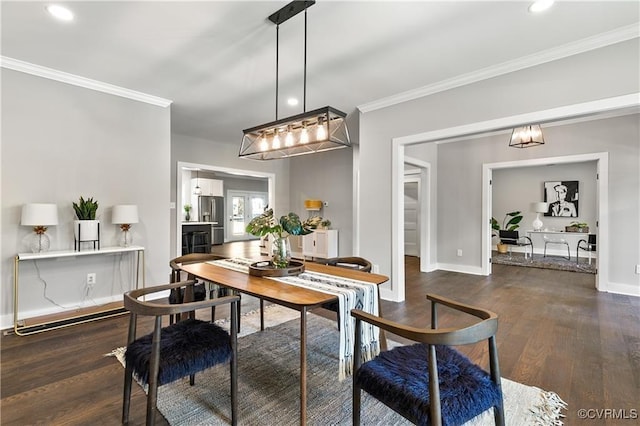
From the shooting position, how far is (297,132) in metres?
2.54

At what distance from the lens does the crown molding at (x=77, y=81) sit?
300cm

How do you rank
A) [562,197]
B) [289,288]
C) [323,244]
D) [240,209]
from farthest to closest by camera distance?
[240,209] → [562,197] → [323,244] → [289,288]

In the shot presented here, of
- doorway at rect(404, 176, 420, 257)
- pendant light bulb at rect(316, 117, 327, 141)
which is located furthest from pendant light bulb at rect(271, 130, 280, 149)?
doorway at rect(404, 176, 420, 257)

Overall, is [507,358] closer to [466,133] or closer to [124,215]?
[466,133]

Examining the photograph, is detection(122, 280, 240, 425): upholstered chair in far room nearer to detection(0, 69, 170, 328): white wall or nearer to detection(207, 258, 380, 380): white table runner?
detection(207, 258, 380, 380): white table runner

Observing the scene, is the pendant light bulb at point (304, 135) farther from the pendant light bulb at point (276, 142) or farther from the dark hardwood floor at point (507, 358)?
the dark hardwood floor at point (507, 358)

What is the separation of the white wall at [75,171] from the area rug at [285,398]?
150 cm

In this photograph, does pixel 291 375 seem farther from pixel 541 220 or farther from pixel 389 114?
pixel 541 220

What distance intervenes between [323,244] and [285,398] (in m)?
4.89

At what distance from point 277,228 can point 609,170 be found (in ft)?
17.3

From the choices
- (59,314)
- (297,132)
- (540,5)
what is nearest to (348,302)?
(297,132)

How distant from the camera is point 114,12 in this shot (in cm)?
224

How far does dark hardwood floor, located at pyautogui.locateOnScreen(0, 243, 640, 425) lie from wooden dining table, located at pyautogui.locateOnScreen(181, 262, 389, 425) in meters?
0.82

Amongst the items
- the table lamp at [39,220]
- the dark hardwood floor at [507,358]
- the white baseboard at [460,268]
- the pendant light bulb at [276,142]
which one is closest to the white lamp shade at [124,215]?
the table lamp at [39,220]
